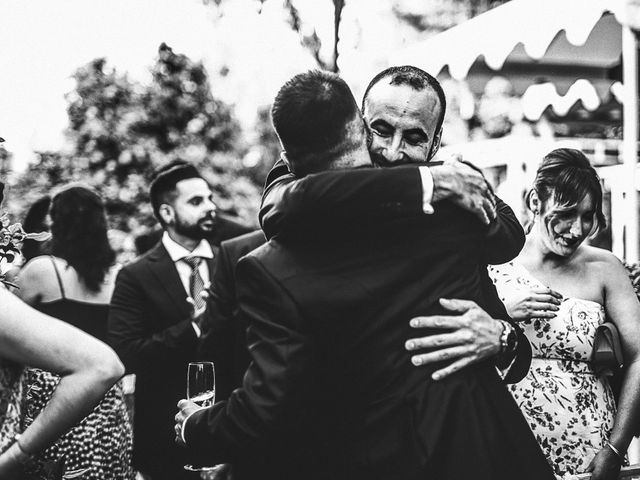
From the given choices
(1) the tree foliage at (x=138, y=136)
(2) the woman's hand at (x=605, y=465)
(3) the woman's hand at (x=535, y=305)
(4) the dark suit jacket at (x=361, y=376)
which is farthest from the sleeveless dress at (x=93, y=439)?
(1) the tree foliage at (x=138, y=136)

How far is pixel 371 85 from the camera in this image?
2.53 meters

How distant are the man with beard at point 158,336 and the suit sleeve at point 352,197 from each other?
2546 millimetres

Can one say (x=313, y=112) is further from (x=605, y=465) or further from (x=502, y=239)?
(x=605, y=465)

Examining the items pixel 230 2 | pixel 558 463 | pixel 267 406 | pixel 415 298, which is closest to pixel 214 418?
pixel 267 406

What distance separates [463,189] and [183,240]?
11.2 ft

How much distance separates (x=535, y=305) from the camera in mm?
2889

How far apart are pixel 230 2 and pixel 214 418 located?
8.76 m

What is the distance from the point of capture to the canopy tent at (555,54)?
4.58 metres

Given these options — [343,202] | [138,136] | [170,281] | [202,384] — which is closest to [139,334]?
[170,281]

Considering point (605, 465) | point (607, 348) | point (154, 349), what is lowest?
point (605, 465)

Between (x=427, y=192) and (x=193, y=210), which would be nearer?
(x=427, y=192)

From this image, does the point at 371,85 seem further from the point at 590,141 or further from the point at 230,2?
the point at 230,2

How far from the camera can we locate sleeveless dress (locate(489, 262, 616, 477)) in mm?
3033

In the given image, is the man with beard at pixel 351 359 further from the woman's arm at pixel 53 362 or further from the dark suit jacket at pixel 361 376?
the woman's arm at pixel 53 362
